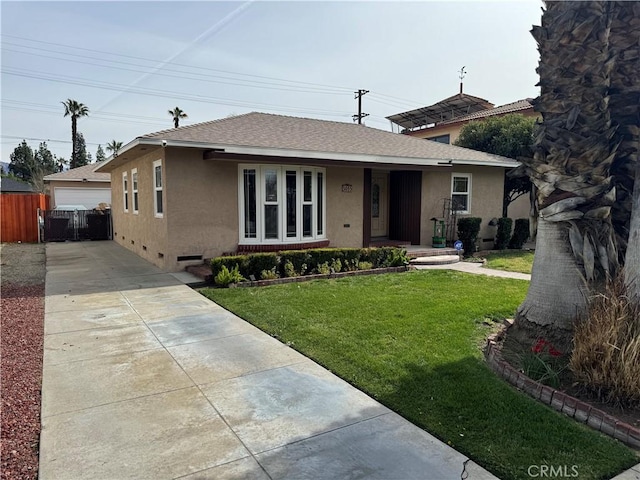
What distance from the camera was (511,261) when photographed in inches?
485

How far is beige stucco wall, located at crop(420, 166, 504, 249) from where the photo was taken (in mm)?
13852

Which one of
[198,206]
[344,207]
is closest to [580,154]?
[344,207]

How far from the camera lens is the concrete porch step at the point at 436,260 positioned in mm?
11711

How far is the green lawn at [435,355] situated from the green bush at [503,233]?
Answer: 5.71 m

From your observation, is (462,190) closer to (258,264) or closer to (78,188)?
(258,264)

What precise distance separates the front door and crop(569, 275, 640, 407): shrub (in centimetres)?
1047

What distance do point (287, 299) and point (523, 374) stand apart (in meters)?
4.29

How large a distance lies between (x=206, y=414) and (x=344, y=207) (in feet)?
30.5

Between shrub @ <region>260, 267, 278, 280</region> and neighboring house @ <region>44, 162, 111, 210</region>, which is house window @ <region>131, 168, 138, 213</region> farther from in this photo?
neighboring house @ <region>44, 162, 111, 210</region>

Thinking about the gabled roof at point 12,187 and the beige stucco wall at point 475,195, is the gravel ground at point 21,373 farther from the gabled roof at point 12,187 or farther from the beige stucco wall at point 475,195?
the gabled roof at point 12,187

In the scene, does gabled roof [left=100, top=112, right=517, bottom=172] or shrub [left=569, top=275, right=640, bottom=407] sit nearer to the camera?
shrub [left=569, top=275, right=640, bottom=407]

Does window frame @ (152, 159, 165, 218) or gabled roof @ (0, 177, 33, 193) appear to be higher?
gabled roof @ (0, 177, 33, 193)

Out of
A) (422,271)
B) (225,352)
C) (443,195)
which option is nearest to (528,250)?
(443,195)

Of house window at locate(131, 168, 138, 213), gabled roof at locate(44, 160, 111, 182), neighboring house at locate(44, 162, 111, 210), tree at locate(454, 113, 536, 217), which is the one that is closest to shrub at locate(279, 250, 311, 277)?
house window at locate(131, 168, 138, 213)
